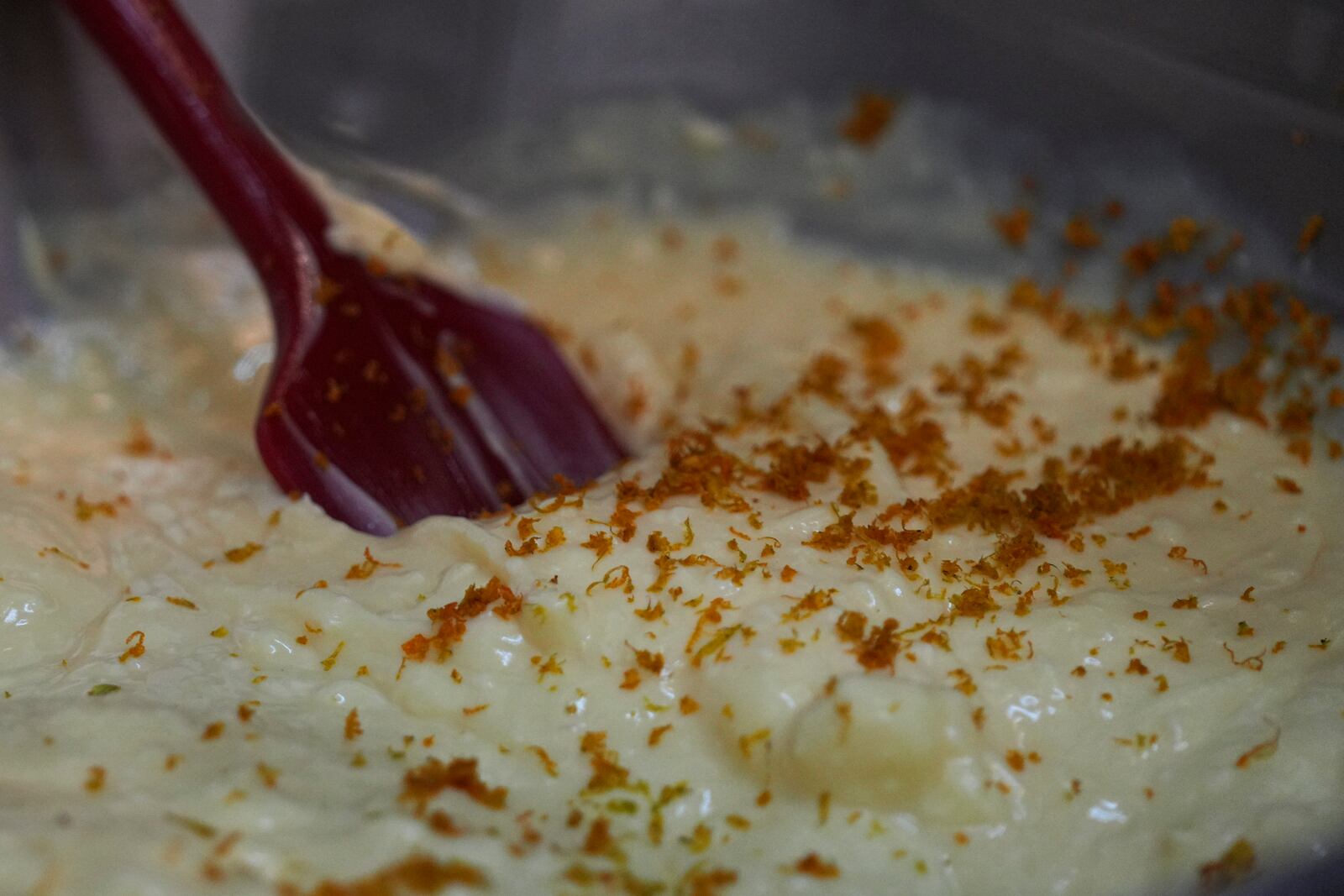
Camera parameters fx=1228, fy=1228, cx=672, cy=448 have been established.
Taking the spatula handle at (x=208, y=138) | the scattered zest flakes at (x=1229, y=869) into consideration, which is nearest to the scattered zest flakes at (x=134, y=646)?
the spatula handle at (x=208, y=138)

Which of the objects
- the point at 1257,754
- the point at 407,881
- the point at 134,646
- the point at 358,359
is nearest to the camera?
the point at 407,881

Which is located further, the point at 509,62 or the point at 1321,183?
the point at 509,62

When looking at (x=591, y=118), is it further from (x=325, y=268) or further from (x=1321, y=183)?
(x=1321, y=183)

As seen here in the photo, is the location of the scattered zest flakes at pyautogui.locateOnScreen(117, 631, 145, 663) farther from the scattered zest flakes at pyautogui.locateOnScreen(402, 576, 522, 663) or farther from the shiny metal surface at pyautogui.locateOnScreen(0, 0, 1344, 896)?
the shiny metal surface at pyautogui.locateOnScreen(0, 0, 1344, 896)

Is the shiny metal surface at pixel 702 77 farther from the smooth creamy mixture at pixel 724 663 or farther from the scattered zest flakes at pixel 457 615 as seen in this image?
the scattered zest flakes at pixel 457 615

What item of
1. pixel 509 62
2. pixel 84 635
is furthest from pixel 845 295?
pixel 84 635

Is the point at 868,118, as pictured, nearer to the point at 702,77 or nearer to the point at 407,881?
the point at 702,77

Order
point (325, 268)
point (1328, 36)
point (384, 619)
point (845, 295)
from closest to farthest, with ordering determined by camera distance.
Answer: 1. point (384, 619)
2. point (1328, 36)
3. point (325, 268)
4. point (845, 295)

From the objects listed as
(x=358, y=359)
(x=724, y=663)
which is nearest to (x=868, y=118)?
(x=358, y=359)
